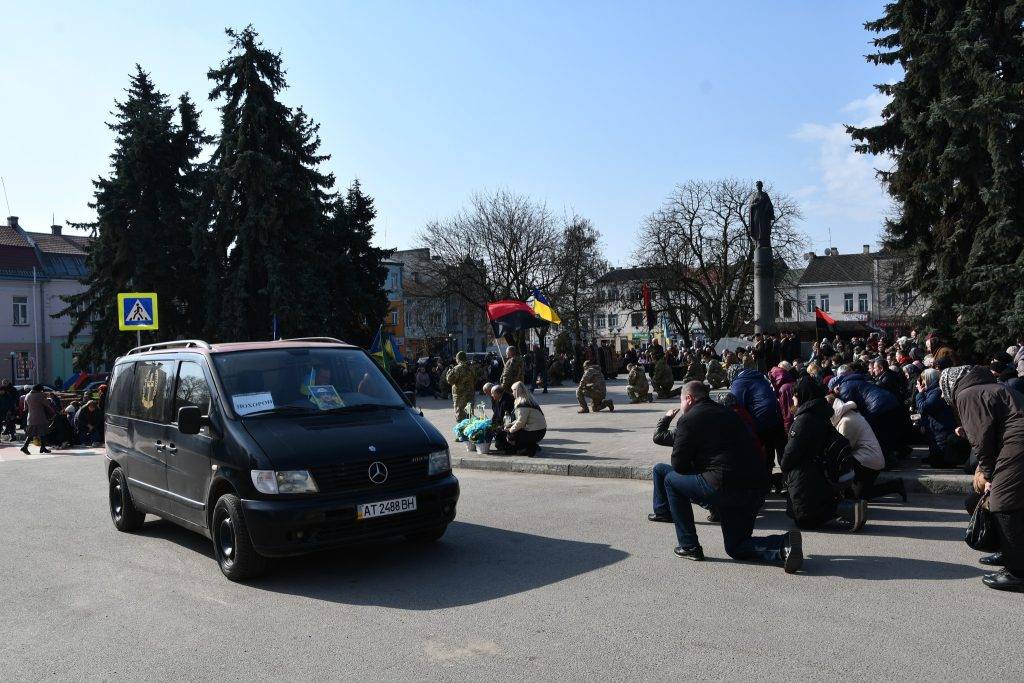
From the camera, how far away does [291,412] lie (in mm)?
7152

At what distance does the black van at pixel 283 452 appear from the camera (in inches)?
254

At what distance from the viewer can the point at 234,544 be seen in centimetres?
668

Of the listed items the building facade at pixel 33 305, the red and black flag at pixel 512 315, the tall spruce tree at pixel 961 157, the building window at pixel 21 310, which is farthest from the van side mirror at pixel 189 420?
the building window at pixel 21 310

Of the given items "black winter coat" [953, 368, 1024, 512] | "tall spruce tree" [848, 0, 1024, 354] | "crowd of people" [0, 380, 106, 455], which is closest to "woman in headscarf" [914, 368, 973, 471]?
"black winter coat" [953, 368, 1024, 512]

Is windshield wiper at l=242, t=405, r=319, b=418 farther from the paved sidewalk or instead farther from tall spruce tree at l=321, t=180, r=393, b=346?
tall spruce tree at l=321, t=180, r=393, b=346

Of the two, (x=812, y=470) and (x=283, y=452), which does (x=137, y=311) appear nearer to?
(x=283, y=452)

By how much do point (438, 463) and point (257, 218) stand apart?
27734 millimetres

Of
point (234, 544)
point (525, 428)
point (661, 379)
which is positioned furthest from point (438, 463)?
point (661, 379)

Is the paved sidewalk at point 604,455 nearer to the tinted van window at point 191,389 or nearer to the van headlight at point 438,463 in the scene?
the van headlight at point 438,463

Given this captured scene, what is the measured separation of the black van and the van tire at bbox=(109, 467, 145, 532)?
0.53m

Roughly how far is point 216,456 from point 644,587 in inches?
141

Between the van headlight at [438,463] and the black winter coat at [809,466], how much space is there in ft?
10.2

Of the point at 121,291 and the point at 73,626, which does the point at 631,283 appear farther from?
the point at 73,626

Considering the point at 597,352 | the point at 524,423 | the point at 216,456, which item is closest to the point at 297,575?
the point at 216,456
